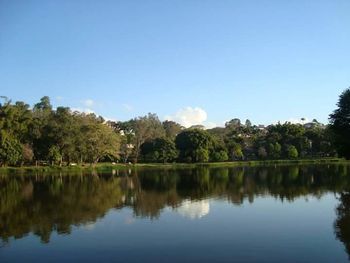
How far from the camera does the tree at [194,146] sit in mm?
98188

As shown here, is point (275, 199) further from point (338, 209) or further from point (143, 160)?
point (143, 160)

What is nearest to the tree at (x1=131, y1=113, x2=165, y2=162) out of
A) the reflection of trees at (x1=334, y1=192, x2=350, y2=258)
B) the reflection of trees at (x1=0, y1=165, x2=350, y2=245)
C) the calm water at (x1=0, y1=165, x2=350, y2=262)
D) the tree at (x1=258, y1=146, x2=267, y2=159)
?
the tree at (x1=258, y1=146, x2=267, y2=159)

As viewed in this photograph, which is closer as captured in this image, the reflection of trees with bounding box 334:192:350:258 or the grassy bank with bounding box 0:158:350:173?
the reflection of trees with bounding box 334:192:350:258

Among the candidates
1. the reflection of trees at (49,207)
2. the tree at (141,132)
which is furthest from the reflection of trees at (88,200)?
the tree at (141,132)

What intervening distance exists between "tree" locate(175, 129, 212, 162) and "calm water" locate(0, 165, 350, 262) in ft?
189

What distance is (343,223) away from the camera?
923 inches

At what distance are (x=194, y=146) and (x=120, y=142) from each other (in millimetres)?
16969

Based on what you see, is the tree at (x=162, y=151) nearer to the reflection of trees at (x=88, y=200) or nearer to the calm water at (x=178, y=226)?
the reflection of trees at (x=88, y=200)

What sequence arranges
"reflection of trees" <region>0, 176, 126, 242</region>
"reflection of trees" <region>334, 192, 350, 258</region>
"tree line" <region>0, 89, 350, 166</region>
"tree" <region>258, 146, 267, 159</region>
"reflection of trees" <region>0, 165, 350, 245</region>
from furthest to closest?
"tree" <region>258, 146, 267, 159</region> < "tree line" <region>0, 89, 350, 166</region> < "reflection of trees" <region>0, 165, 350, 245</region> < "reflection of trees" <region>0, 176, 126, 242</region> < "reflection of trees" <region>334, 192, 350, 258</region>

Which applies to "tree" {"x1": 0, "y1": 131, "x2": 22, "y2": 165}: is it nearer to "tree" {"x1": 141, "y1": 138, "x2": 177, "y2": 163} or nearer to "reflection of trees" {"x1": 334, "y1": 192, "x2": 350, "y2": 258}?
"tree" {"x1": 141, "y1": 138, "x2": 177, "y2": 163}

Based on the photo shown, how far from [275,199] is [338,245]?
16.2m

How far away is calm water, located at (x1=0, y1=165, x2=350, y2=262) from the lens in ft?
58.3

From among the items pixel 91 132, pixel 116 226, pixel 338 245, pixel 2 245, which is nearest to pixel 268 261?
pixel 338 245

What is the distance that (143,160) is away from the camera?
106188 mm
